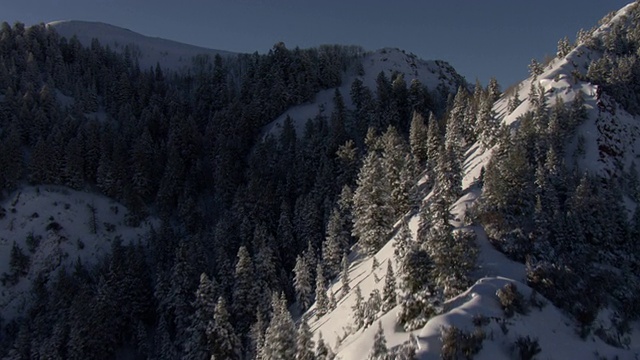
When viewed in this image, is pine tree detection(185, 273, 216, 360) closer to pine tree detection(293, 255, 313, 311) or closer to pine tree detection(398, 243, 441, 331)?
pine tree detection(293, 255, 313, 311)

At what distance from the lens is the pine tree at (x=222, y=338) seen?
5300cm

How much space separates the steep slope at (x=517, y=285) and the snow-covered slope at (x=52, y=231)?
47.3 m

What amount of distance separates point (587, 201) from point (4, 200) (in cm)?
9228

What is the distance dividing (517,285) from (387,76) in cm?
12122

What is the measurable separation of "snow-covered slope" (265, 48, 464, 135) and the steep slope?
5360cm

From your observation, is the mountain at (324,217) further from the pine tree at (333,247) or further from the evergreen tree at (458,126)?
the evergreen tree at (458,126)

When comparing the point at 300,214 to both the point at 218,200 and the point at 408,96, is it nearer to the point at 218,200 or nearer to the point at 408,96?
the point at 218,200

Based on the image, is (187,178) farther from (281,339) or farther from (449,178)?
(281,339)

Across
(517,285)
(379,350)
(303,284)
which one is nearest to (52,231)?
(303,284)

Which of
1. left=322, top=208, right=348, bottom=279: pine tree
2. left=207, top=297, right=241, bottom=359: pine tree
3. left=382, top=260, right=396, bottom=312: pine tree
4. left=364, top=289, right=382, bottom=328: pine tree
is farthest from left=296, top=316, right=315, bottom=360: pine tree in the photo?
left=322, top=208, right=348, bottom=279: pine tree

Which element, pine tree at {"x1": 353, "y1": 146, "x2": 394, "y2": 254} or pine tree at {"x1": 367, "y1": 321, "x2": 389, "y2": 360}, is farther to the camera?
pine tree at {"x1": 353, "y1": 146, "x2": 394, "y2": 254}

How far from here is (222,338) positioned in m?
53.3

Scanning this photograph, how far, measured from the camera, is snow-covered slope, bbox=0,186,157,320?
251 feet

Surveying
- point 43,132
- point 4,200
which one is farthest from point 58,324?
point 43,132
